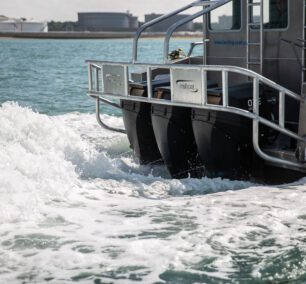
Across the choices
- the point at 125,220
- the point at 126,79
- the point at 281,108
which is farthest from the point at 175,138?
the point at 125,220

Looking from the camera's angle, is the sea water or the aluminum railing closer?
the sea water

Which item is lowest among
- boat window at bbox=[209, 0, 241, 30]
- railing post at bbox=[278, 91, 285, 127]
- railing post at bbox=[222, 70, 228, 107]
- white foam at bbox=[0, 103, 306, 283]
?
white foam at bbox=[0, 103, 306, 283]

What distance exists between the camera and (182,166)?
10.3m

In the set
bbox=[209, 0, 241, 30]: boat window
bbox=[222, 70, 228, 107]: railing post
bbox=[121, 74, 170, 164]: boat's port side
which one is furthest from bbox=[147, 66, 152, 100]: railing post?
bbox=[209, 0, 241, 30]: boat window

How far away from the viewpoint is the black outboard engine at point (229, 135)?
31.1 feet

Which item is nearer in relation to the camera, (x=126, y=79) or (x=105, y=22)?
(x=126, y=79)

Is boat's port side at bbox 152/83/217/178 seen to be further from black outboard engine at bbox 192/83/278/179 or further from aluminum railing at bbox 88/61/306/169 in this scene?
black outboard engine at bbox 192/83/278/179

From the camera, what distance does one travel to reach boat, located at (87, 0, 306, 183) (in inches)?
368

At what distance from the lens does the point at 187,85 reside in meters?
9.56

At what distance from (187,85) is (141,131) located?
1.52 m

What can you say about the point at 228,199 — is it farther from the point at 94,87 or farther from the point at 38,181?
the point at 94,87

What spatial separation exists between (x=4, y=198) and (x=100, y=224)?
1202 mm

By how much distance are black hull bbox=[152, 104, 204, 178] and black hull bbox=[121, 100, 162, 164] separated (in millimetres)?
483

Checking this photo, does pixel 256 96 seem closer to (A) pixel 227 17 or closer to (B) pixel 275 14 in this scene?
(B) pixel 275 14
